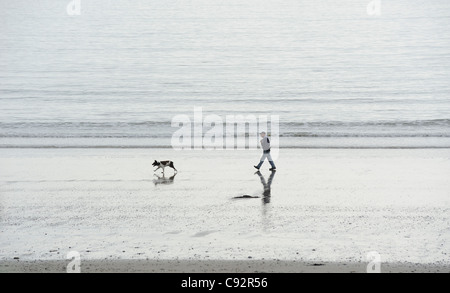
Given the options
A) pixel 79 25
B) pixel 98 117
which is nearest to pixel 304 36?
pixel 79 25

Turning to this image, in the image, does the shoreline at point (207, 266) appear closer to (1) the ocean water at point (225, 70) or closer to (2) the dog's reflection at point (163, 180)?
(2) the dog's reflection at point (163, 180)

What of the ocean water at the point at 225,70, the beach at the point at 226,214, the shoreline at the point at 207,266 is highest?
the ocean water at the point at 225,70

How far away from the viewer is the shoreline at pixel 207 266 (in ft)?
32.3

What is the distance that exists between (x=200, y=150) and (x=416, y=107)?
26.3 meters

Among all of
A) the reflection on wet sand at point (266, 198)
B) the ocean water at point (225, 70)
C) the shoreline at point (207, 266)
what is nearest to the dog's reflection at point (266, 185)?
the reflection on wet sand at point (266, 198)

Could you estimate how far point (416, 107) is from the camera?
1807 inches

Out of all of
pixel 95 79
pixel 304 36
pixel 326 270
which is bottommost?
pixel 326 270

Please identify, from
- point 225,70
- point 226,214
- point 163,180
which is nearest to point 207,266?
point 226,214

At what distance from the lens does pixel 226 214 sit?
550 inches

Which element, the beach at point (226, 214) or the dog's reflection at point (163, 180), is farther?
the dog's reflection at point (163, 180)

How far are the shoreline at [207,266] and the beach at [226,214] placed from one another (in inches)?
0.8

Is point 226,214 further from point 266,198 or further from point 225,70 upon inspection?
point 225,70

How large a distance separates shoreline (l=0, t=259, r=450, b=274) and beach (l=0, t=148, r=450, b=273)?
21 mm
